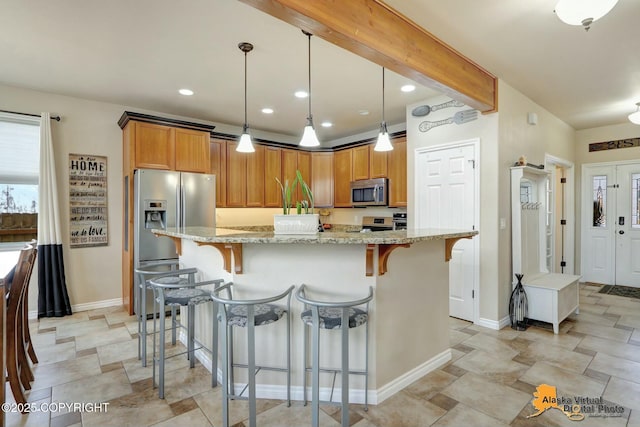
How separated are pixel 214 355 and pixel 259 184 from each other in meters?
3.32

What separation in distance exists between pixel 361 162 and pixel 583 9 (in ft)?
11.7

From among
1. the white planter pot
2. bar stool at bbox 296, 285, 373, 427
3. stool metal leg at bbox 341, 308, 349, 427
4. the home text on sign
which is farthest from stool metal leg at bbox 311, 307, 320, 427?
the home text on sign

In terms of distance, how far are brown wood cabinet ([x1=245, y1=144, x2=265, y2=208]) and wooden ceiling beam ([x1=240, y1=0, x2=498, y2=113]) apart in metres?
3.16

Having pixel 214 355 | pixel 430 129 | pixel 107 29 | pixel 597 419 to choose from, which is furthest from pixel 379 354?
pixel 107 29

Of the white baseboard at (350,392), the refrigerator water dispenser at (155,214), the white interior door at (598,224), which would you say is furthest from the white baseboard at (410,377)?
the white interior door at (598,224)

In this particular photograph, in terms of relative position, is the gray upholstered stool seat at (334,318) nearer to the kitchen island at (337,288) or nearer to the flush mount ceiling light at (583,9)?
the kitchen island at (337,288)

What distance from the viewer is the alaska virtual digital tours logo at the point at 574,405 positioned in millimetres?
2010

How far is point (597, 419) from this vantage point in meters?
1.97

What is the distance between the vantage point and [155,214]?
3904mm

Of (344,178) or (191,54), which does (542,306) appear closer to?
(344,178)

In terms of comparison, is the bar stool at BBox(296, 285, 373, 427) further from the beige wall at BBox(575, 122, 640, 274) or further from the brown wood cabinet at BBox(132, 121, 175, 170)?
the beige wall at BBox(575, 122, 640, 274)

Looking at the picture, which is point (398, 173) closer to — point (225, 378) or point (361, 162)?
point (361, 162)

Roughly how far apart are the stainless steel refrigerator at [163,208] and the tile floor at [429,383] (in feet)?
2.84

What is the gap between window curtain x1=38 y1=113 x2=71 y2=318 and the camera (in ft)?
12.1
